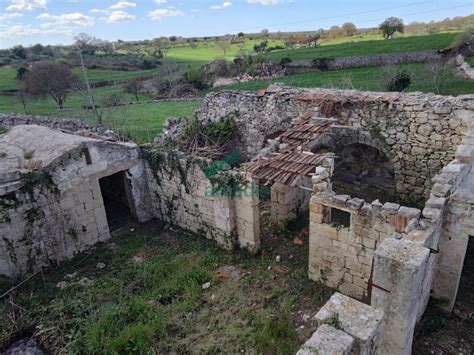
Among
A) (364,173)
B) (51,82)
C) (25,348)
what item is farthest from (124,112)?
(25,348)

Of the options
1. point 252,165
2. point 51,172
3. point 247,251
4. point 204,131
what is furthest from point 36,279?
point 204,131

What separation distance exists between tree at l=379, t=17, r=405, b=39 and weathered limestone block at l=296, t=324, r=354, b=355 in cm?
5236

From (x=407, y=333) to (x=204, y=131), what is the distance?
10.3m

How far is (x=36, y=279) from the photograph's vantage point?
870 cm

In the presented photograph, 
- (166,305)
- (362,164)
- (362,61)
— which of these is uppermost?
(362,61)

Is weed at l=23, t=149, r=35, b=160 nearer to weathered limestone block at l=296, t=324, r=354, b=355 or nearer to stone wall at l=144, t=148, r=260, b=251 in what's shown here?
stone wall at l=144, t=148, r=260, b=251

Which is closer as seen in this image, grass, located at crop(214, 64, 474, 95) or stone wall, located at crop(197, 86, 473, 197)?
stone wall, located at crop(197, 86, 473, 197)

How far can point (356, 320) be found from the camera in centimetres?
392

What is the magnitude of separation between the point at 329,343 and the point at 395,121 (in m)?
8.62

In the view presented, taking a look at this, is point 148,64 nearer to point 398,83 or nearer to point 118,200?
point 398,83

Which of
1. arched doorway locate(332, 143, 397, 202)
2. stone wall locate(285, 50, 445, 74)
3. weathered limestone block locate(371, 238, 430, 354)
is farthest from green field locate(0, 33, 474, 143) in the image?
weathered limestone block locate(371, 238, 430, 354)

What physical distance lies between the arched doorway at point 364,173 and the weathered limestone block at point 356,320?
8091 mm

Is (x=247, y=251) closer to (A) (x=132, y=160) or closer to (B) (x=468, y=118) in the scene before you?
(A) (x=132, y=160)

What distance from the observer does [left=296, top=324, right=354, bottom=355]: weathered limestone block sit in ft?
11.7
